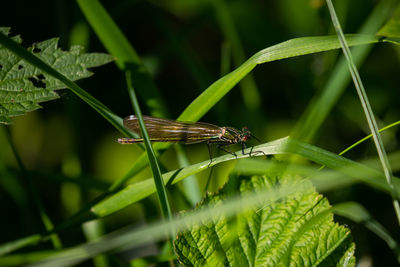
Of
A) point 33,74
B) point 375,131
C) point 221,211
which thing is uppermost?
point 33,74

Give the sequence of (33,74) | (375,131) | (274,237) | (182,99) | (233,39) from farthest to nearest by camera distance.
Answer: (182,99)
(233,39)
(33,74)
(274,237)
(375,131)

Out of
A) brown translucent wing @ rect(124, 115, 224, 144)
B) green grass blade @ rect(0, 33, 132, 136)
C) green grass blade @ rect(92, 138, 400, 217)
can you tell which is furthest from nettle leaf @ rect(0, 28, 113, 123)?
green grass blade @ rect(92, 138, 400, 217)

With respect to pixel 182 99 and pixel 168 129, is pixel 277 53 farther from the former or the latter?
pixel 182 99

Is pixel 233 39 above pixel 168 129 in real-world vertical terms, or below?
above

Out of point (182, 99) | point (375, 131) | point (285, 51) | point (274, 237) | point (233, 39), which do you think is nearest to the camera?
point (375, 131)

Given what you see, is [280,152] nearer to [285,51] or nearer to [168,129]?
[285,51]

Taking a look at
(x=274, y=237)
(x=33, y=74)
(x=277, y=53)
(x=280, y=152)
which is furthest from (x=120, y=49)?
(x=274, y=237)

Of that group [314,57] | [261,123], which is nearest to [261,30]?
[314,57]

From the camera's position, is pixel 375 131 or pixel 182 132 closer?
pixel 375 131
